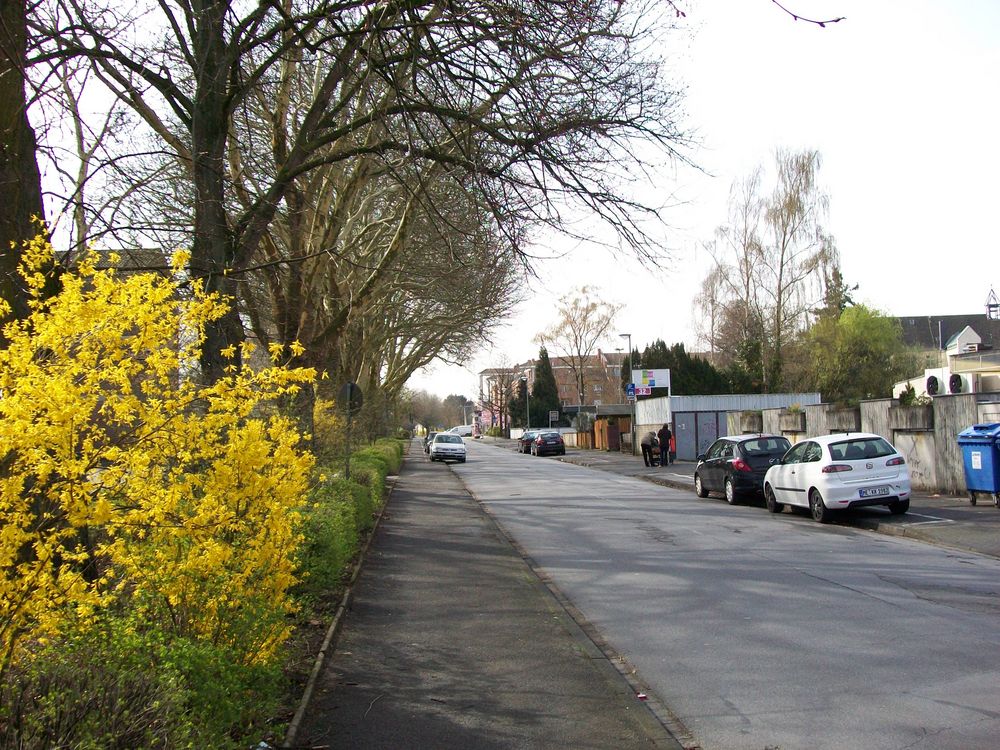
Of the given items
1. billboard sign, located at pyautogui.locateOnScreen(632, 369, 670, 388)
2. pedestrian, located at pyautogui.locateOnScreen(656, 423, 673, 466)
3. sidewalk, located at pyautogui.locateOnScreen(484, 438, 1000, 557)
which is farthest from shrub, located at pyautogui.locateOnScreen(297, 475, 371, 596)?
billboard sign, located at pyautogui.locateOnScreen(632, 369, 670, 388)

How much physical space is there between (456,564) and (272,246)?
875 cm

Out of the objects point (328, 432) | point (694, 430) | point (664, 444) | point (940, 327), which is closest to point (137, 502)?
point (328, 432)

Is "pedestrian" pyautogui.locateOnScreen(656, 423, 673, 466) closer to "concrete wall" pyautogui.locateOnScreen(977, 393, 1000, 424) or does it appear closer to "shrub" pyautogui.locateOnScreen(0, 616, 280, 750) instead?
"concrete wall" pyautogui.locateOnScreen(977, 393, 1000, 424)

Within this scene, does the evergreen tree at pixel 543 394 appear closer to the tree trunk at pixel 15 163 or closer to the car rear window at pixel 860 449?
the car rear window at pixel 860 449

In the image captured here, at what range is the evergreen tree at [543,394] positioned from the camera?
335 feet

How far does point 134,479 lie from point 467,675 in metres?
3.03

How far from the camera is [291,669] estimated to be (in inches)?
238

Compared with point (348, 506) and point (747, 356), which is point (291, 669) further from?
point (747, 356)

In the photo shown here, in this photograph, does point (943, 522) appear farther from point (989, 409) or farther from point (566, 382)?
point (566, 382)

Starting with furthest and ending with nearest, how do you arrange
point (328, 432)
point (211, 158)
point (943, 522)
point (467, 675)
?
point (328, 432)
point (943, 522)
point (211, 158)
point (467, 675)

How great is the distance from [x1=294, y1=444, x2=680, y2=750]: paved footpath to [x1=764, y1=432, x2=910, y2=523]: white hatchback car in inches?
268

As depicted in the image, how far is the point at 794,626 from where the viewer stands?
291 inches

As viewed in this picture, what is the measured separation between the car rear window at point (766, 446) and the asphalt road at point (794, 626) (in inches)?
161

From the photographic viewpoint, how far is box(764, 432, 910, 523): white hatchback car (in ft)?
48.0
